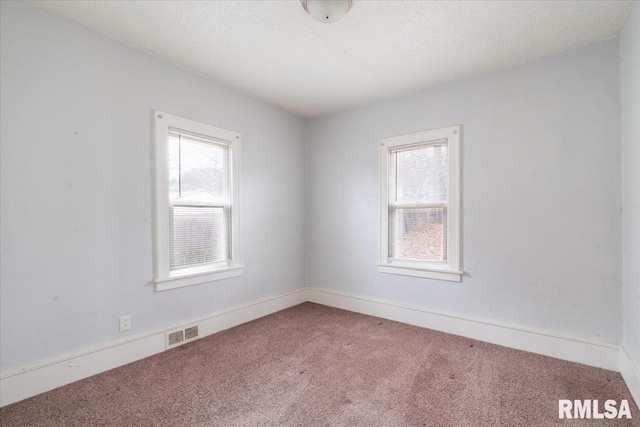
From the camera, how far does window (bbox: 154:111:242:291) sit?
8.74 feet

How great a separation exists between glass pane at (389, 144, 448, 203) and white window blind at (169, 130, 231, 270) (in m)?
1.90

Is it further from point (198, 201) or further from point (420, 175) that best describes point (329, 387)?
point (420, 175)

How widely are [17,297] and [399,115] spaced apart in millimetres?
3607

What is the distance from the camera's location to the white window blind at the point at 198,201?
111 inches

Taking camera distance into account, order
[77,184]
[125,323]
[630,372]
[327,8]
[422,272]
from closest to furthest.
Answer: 1. [327,8]
2. [630,372]
3. [77,184]
4. [125,323]
5. [422,272]

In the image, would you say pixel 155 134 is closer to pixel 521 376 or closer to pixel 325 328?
pixel 325 328

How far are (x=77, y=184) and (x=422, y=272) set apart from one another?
3.15 metres

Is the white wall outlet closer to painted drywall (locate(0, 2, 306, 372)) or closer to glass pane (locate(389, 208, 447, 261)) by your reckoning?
painted drywall (locate(0, 2, 306, 372))

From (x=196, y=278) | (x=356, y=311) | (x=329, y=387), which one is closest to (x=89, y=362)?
(x=196, y=278)

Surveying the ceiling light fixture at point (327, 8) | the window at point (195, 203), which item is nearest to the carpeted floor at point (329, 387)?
the window at point (195, 203)

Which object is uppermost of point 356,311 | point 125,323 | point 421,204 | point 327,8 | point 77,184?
point 327,8

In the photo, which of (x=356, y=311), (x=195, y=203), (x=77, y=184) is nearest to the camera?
(x=77, y=184)

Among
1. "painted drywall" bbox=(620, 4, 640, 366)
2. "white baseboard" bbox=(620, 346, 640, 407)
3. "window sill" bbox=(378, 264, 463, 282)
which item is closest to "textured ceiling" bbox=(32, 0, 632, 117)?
"painted drywall" bbox=(620, 4, 640, 366)

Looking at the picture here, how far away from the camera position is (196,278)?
290cm
